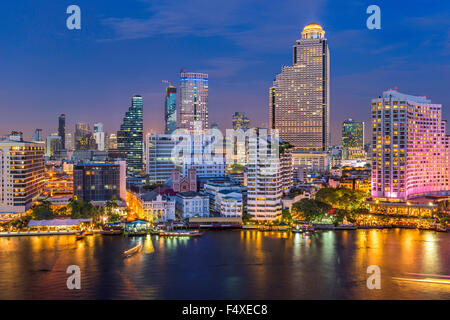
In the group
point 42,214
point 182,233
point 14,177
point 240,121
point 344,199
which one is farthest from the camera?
point 240,121

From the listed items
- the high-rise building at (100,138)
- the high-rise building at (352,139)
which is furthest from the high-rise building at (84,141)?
the high-rise building at (352,139)

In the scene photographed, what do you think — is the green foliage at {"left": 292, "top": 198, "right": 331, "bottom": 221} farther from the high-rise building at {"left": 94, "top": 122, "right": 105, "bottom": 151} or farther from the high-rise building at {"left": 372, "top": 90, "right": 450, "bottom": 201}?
the high-rise building at {"left": 94, "top": 122, "right": 105, "bottom": 151}

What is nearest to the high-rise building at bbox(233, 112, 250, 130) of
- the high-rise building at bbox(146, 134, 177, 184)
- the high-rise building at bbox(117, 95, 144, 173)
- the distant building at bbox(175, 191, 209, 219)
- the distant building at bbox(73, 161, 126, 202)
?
the high-rise building at bbox(117, 95, 144, 173)

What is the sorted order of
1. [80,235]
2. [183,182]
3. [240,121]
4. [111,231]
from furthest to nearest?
1. [240,121]
2. [183,182]
3. [111,231]
4. [80,235]

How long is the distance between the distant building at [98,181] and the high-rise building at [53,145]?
75.5m

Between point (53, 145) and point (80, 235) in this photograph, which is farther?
point (53, 145)

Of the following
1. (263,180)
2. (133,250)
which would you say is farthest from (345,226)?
(133,250)

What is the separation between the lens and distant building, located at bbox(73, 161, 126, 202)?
39.6 meters

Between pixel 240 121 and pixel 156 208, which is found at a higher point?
pixel 240 121

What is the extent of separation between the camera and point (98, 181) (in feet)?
131

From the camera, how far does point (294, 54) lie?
291ft

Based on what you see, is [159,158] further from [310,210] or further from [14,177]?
[310,210]

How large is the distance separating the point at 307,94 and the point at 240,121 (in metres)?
27.8

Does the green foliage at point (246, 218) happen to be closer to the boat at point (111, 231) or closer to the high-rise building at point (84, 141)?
the boat at point (111, 231)
